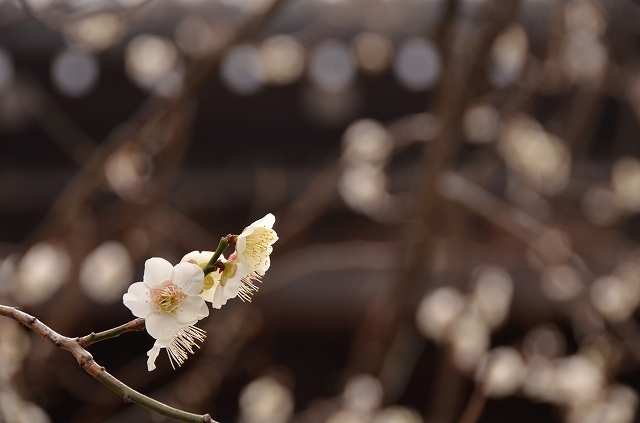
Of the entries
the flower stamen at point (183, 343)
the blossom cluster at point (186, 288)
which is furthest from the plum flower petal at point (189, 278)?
the flower stamen at point (183, 343)

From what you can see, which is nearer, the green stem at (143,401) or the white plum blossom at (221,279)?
the green stem at (143,401)

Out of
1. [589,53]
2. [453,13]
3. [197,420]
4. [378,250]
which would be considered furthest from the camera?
[378,250]

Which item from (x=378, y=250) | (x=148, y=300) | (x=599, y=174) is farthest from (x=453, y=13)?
(x=599, y=174)

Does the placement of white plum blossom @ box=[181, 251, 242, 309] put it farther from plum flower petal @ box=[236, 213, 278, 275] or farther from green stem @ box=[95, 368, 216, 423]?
green stem @ box=[95, 368, 216, 423]

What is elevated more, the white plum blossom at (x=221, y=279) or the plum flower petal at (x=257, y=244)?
the plum flower petal at (x=257, y=244)

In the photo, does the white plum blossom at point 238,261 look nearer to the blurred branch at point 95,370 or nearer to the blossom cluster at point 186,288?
the blossom cluster at point 186,288

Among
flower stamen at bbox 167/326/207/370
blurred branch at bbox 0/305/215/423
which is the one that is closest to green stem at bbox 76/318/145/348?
blurred branch at bbox 0/305/215/423

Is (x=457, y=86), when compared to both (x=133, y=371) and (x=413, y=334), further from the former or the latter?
(x=133, y=371)
